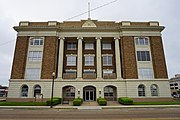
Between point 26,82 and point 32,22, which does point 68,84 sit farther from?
point 32,22

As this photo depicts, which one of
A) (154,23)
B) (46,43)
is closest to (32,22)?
(46,43)

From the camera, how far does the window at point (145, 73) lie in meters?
32.8

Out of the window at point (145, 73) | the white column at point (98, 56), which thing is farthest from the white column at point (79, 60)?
the window at point (145, 73)

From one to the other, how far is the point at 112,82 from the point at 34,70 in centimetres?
1655

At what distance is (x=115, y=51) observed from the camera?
116ft

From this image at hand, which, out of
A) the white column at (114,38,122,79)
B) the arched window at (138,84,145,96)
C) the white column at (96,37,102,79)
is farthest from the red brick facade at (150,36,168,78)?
the white column at (96,37,102,79)

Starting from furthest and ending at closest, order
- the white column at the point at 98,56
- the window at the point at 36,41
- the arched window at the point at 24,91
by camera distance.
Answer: the window at the point at 36,41
the white column at the point at 98,56
the arched window at the point at 24,91

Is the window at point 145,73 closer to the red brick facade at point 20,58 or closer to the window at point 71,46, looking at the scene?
the window at point 71,46

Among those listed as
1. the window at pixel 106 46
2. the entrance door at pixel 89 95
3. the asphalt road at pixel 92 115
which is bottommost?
the asphalt road at pixel 92 115

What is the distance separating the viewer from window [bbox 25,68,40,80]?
107 feet

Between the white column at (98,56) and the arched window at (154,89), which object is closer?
the arched window at (154,89)

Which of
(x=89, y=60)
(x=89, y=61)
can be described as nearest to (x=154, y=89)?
(x=89, y=61)

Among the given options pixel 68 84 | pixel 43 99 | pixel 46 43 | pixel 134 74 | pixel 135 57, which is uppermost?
pixel 46 43

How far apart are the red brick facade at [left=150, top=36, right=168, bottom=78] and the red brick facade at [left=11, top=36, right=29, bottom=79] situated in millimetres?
27643
